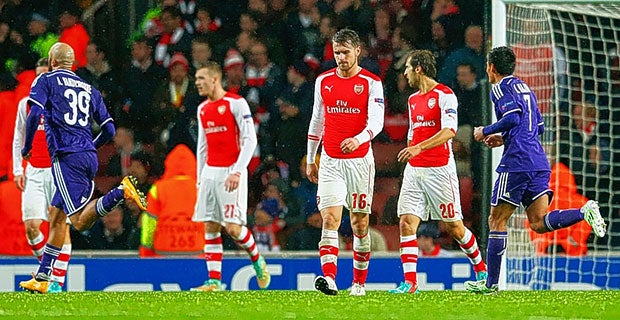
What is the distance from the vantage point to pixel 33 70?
13578 millimetres

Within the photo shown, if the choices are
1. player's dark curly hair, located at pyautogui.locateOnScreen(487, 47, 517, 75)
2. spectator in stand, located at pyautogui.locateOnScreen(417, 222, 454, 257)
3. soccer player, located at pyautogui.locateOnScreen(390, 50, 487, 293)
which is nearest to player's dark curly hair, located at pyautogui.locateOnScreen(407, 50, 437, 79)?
soccer player, located at pyautogui.locateOnScreen(390, 50, 487, 293)

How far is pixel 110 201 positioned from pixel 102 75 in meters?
4.34

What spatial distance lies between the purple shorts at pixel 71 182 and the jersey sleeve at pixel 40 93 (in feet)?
1.43

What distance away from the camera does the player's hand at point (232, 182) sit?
10758mm

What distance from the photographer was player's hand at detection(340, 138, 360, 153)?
893 cm

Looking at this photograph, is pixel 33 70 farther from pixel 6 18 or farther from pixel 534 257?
pixel 534 257

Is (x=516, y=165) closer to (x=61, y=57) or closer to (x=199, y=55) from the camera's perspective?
(x=61, y=57)

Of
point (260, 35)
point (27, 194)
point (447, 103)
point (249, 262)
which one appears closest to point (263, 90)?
point (260, 35)

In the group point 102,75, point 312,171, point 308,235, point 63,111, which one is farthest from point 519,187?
point 102,75

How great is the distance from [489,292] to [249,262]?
3.45 metres

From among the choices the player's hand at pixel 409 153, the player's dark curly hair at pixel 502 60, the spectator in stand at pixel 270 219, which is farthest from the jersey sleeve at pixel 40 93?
the spectator in stand at pixel 270 219

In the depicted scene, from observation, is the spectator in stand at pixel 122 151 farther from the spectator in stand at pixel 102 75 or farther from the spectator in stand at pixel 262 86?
the spectator in stand at pixel 262 86

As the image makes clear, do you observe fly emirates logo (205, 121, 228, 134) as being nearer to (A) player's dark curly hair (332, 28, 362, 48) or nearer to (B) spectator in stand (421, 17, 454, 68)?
(A) player's dark curly hair (332, 28, 362, 48)

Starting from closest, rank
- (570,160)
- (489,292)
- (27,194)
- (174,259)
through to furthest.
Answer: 1. (489,292)
2. (27,194)
3. (174,259)
4. (570,160)
